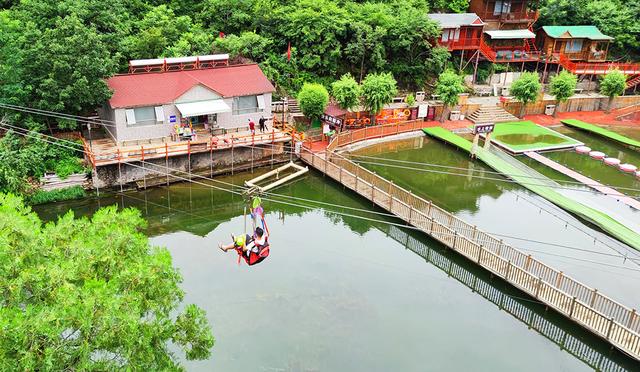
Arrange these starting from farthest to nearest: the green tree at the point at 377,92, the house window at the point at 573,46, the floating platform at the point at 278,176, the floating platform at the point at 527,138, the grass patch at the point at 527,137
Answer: the house window at the point at 573,46 → the grass patch at the point at 527,137 → the floating platform at the point at 527,138 → the green tree at the point at 377,92 → the floating platform at the point at 278,176

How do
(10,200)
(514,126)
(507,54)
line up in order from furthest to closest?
(507,54), (514,126), (10,200)

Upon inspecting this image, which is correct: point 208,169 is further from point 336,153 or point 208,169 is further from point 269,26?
point 269,26

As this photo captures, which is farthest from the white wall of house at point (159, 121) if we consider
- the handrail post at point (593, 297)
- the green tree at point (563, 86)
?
the green tree at point (563, 86)

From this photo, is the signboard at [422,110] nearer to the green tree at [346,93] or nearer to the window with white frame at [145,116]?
the green tree at [346,93]

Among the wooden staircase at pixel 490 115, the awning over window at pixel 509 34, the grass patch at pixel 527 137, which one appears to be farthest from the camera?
the awning over window at pixel 509 34

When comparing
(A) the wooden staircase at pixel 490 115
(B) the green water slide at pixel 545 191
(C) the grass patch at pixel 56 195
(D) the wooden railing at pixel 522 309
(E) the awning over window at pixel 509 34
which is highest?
(E) the awning over window at pixel 509 34

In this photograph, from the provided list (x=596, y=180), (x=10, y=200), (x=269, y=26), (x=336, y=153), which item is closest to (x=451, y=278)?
(x=336, y=153)

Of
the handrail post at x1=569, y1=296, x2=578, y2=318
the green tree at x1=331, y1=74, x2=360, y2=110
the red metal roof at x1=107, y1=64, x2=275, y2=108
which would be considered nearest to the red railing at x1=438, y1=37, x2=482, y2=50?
the green tree at x1=331, y1=74, x2=360, y2=110

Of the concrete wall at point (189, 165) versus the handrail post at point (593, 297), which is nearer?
the handrail post at point (593, 297)
